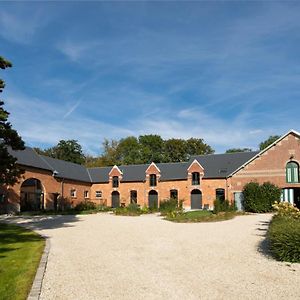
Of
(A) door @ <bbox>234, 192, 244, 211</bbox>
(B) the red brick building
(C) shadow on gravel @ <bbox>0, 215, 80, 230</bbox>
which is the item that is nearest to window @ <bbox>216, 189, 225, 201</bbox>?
(B) the red brick building

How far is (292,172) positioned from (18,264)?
100 ft

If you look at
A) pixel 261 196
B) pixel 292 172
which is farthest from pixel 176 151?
pixel 261 196

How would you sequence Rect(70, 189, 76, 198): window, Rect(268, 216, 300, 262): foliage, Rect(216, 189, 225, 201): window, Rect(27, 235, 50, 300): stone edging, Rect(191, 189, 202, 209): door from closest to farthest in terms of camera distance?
Rect(27, 235, 50, 300): stone edging < Rect(268, 216, 300, 262): foliage < Rect(216, 189, 225, 201): window < Rect(191, 189, 202, 209): door < Rect(70, 189, 76, 198): window

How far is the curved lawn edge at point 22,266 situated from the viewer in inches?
289

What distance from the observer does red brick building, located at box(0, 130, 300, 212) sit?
35.2m

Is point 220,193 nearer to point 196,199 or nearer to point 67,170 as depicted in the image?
point 196,199

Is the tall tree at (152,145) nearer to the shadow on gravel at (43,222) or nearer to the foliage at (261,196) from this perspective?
the foliage at (261,196)

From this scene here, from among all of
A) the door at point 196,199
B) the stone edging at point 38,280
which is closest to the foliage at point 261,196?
the door at point 196,199

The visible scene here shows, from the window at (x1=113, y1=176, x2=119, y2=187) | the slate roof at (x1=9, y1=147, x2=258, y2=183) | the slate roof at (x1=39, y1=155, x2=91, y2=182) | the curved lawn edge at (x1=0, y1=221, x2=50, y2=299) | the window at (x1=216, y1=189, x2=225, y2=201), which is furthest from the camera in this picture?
the window at (x1=113, y1=176, x2=119, y2=187)

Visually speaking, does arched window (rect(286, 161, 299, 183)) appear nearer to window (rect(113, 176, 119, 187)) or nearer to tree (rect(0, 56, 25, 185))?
window (rect(113, 176, 119, 187))

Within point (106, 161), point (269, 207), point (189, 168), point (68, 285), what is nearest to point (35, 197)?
point (189, 168)

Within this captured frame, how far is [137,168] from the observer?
49.7 meters

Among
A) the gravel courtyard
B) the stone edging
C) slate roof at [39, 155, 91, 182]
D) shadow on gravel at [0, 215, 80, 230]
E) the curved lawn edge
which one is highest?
slate roof at [39, 155, 91, 182]

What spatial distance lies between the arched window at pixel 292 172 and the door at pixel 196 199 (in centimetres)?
1133
